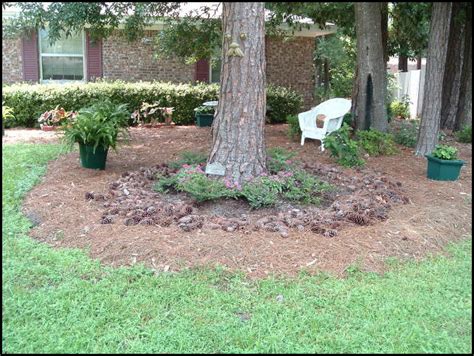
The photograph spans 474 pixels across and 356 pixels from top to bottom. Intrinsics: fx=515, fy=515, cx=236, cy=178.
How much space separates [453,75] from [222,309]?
9.54 meters

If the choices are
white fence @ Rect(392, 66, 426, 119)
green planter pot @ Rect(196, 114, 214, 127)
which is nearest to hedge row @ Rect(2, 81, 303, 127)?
green planter pot @ Rect(196, 114, 214, 127)

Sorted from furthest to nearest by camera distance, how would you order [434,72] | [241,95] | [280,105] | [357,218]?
[280,105]
[434,72]
[241,95]
[357,218]

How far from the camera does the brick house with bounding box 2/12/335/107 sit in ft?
42.8

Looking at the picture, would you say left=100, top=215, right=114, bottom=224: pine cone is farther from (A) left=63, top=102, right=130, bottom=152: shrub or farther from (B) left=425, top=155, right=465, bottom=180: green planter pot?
(B) left=425, top=155, right=465, bottom=180: green planter pot

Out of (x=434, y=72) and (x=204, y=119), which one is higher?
(x=434, y=72)

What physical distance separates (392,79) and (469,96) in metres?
5.54

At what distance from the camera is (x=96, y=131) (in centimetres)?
634

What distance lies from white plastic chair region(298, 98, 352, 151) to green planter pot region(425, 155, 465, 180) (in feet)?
6.19

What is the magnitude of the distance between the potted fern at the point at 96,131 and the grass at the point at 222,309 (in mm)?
2467

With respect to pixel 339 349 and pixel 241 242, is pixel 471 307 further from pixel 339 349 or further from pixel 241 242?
pixel 241 242

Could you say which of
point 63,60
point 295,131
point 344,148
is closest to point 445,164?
point 344,148

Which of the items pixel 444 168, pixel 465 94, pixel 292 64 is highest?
pixel 292 64

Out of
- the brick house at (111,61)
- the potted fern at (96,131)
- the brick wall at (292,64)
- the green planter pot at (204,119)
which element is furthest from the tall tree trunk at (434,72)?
the brick wall at (292,64)

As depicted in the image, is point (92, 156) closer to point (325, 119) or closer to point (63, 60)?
point (325, 119)
